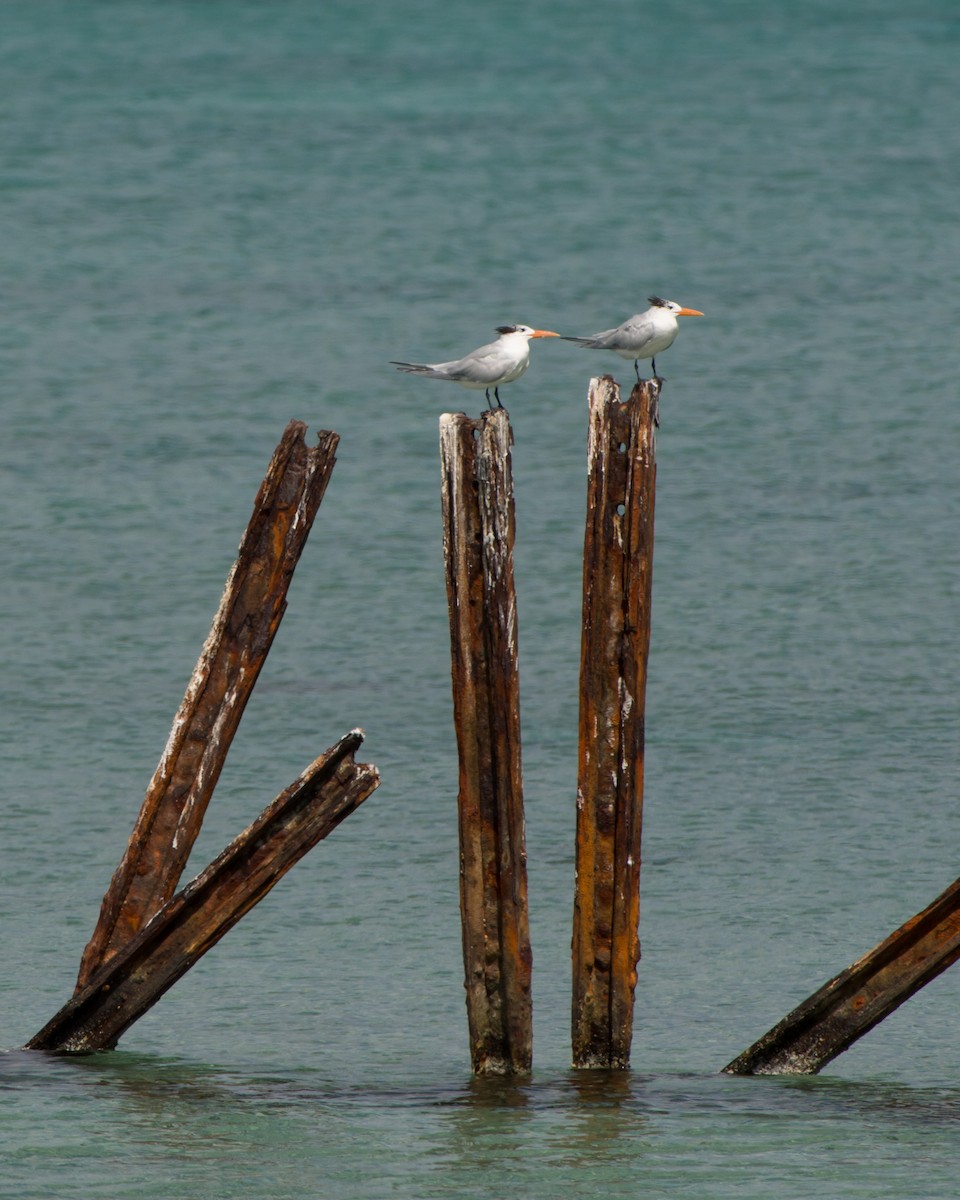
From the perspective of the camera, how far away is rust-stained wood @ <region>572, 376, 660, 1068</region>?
32.8ft

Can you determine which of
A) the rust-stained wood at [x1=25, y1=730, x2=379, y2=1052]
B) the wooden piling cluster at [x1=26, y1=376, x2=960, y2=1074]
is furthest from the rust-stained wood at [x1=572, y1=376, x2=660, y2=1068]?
the rust-stained wood at [x1=25, y1=730, x2=379, y2=1052]

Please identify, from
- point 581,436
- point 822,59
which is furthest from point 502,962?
point 822,59

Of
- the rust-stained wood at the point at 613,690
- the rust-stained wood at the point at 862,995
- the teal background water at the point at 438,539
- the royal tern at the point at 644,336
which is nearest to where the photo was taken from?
the rust-stained wood at the point at 862,995

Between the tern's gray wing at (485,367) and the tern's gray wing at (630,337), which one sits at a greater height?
the tern's gray wing at (630,337)

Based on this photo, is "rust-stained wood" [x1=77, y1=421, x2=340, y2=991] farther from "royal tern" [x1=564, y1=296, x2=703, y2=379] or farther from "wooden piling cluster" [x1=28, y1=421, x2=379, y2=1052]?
"royal tern" [x1=564, y1=296, x2=703, y2=379]

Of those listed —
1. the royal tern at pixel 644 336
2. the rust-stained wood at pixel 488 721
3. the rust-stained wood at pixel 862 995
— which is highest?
the royal tern at pixel 644 336

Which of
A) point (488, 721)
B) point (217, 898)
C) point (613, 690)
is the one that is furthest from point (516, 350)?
point (217, 898)

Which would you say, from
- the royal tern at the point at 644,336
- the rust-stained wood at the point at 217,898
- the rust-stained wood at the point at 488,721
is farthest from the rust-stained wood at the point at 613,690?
the royal tern at the point at 644,336

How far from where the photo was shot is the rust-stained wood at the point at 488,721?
9.85 m

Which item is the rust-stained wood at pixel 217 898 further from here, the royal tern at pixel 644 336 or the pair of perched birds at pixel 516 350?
the royal tern at pixel 644 336

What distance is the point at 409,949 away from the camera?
42.2 ft

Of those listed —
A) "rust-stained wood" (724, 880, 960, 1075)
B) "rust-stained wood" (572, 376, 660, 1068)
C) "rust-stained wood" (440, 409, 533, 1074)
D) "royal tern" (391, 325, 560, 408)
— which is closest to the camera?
"rust-stained wood" (724, 880, 960, 1075)

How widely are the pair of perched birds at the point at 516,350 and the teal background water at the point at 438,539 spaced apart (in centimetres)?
327

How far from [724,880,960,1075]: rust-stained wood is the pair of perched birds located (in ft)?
11.0
